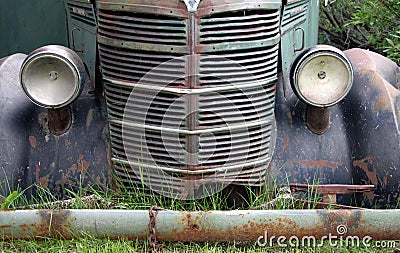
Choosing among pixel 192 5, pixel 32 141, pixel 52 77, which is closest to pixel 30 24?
pixel 32 141

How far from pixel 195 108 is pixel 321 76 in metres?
0.73

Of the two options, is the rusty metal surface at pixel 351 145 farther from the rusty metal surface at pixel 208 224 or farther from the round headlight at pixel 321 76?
the rusty metal surface at pixel 208 224

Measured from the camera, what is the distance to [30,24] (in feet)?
18.3

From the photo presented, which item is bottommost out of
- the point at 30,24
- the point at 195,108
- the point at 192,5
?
the point at 195,108

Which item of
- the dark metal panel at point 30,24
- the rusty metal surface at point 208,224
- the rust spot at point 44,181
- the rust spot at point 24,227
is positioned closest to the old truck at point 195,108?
the rust spot at point 44,181

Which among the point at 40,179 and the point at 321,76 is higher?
the point at 321,76

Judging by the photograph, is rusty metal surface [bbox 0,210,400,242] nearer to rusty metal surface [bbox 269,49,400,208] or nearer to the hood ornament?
rusty metal surface [bbox 269,49,400,208]

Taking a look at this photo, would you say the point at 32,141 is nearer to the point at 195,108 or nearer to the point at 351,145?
the point at 195,108

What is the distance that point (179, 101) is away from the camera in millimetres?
3469

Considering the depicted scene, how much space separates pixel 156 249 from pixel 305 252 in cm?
76

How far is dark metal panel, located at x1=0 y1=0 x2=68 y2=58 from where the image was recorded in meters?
5.46

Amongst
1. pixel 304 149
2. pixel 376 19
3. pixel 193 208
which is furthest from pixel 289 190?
pixel 376 19

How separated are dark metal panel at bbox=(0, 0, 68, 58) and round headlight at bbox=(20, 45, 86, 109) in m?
1.84

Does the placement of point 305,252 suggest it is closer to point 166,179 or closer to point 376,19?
point 166,179
